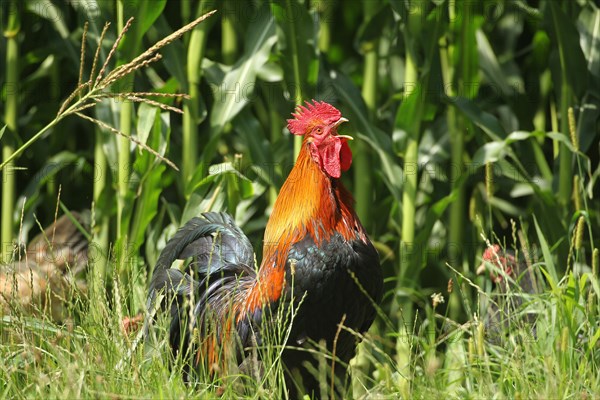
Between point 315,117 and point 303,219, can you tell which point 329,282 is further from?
point 315,117

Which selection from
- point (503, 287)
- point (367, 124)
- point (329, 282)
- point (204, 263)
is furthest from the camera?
point (367, 124)

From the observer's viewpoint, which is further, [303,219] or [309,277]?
[303,219]

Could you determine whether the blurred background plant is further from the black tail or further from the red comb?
the red comb

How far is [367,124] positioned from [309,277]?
1.69m

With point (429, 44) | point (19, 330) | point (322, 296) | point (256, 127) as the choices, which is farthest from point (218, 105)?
point (19, 330)

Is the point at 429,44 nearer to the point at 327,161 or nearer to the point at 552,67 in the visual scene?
the point at 552,67

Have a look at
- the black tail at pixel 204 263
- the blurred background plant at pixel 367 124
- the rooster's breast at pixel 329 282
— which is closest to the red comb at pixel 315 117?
the rooster's breast at pixel 329 282

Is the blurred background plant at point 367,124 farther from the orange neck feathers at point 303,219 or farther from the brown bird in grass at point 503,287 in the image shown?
the orange neck feathers at point 303,219

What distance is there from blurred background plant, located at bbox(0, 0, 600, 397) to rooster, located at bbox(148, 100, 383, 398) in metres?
0.85

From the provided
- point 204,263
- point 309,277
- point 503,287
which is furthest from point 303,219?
point 503,287

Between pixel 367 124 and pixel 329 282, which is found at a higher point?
pixel 367 124

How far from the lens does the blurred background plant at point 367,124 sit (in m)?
4.73

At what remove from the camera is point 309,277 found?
3352 millimetres

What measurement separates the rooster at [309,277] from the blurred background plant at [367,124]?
855 mm
